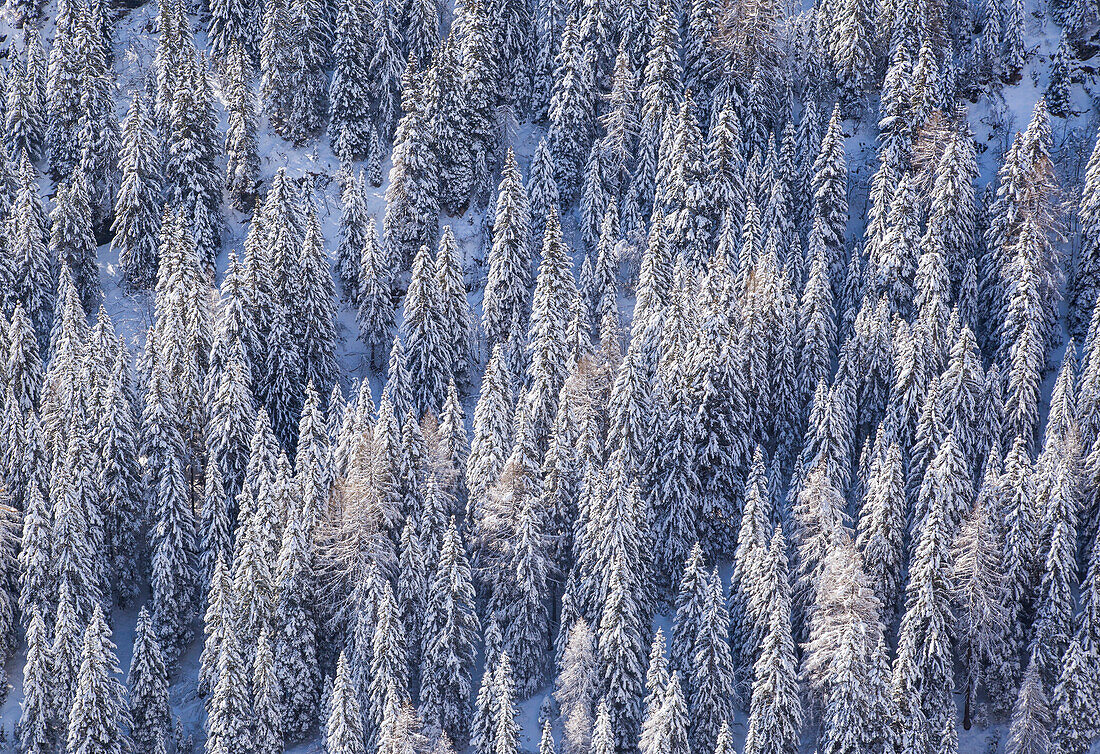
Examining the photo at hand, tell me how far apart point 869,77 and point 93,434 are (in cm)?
4704

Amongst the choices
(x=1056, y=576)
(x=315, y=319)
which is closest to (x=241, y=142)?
(x=315, y=319)

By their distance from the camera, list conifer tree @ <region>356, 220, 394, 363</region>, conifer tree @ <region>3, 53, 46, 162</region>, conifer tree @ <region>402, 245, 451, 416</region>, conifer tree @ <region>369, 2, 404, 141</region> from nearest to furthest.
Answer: conifer tree @ <region>402, 245, 451, 416</region> < conifer tree @ <region>356, 220, 394, 363</region> < conifer tree @ <region>369, 2, 404, 141</region> < conifer tree @ <region>3, 53, 46, 162</region>

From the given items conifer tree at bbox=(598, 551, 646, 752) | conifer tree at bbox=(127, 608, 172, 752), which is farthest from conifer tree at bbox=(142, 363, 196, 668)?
conifer tree at bbox=(598, 551, 646, 752)

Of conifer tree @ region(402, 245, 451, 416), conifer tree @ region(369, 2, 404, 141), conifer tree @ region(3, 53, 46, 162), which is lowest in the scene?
conifer tree @ region(402, 245, 451, 416)

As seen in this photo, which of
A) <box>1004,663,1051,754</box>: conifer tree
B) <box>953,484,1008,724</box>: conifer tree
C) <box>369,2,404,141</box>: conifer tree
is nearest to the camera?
<box>1004,663,1051,754</box>: conifer tree

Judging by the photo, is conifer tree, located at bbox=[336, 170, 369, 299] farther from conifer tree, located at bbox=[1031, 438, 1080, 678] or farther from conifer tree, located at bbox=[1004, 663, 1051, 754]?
conifer tree, located at bbox=[1004, 663, 1051, 754]

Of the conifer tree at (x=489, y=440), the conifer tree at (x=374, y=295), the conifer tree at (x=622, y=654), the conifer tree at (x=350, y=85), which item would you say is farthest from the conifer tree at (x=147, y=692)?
the conifer tree at (x=350, y=85)

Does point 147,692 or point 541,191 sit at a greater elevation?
point 541,191

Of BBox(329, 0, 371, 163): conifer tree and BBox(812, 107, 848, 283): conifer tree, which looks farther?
BBox(329, 0, 371, 163): conifer tree

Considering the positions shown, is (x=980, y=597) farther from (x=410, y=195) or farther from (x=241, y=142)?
(x=241, y=142)

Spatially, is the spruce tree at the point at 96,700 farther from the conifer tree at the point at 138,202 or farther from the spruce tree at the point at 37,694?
the conifer tree at the point at 138,202

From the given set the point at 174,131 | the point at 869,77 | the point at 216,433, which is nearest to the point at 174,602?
the point at 216,433

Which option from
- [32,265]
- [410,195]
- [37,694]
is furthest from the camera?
[410,195]

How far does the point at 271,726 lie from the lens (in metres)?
52.4
